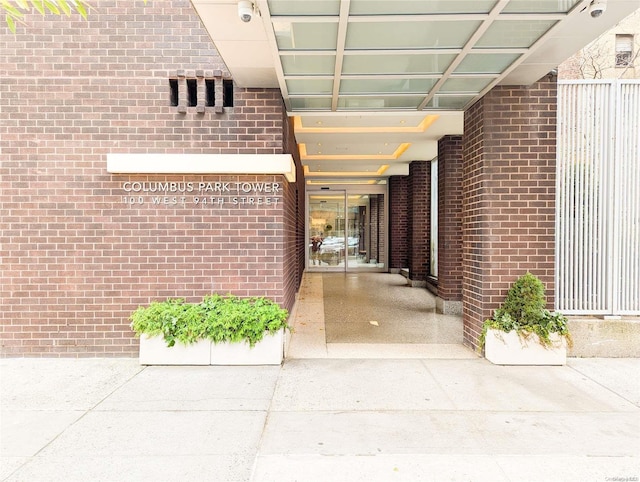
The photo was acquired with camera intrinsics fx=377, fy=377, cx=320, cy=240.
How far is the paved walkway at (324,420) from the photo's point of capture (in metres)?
2.69

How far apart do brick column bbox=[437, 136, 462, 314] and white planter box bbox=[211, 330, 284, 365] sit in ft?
14.0

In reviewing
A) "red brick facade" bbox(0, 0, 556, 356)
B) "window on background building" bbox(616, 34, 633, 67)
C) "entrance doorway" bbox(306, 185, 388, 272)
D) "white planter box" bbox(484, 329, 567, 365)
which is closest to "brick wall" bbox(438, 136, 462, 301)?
"red brick facade" bbox(0, 0, 556, 356)

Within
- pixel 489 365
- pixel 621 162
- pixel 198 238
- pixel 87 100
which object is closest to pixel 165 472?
pixel 198 238

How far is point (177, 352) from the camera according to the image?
4715mm

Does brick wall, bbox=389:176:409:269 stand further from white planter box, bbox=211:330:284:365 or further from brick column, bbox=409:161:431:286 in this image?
white planter box, bbox=211:330:284:365

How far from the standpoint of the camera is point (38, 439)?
3.08 meters

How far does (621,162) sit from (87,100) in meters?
7.21

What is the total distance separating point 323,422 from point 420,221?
8.31 metres

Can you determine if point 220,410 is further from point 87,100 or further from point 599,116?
point 599,116

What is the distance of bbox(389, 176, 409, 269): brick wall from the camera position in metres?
13.7

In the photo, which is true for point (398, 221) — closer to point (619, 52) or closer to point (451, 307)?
point (451, 307)

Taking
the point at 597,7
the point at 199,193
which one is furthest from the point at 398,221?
the point at 597,7

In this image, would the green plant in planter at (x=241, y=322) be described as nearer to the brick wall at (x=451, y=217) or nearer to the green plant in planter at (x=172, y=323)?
the green plant in planter at (x=172, y=323)

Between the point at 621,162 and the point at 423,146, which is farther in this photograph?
the point at 423,146
